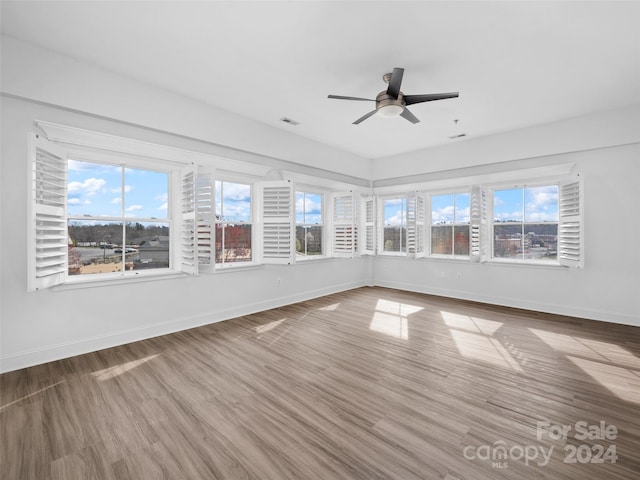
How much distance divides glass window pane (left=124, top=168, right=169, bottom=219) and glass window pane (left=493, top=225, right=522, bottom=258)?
212 inches

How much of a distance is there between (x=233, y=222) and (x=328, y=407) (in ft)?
9.98

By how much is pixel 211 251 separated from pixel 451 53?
3241 mm

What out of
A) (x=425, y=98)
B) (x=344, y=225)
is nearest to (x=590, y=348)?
(x=425, y=98)

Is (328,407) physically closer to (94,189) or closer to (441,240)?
(94,189)

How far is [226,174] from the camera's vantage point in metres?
4.22

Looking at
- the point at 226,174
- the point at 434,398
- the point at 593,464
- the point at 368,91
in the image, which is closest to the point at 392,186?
the point at 368,91

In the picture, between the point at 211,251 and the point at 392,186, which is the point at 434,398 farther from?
the point at 392,186

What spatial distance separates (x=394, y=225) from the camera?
6.52 metres

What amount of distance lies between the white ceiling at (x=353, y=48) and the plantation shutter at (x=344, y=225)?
2004mm

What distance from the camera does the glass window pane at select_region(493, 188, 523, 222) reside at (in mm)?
5043

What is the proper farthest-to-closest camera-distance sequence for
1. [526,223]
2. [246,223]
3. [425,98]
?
[526,223], [246,223], [425,98]

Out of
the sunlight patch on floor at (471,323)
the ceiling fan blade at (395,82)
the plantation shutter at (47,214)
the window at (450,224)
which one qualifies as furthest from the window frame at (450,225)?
the plantation shutter at (47,214)

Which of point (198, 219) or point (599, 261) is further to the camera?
point (599, 261)

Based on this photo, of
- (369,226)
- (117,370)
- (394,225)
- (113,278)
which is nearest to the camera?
(117,370)
